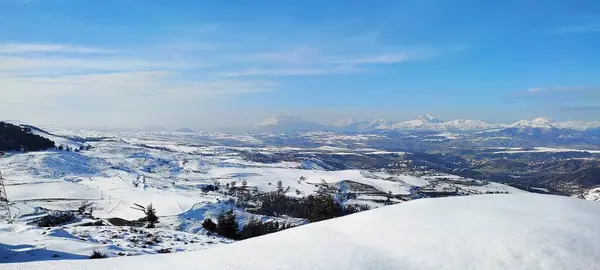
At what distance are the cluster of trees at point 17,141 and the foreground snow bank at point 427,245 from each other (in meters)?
183

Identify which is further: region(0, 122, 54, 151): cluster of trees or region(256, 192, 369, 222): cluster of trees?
region(0, 122, 54, 151): cluster of trees

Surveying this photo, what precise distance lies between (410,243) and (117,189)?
128014 mm

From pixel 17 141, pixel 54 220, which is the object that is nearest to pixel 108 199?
pixel 54 220

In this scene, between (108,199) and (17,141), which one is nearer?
(108,199)

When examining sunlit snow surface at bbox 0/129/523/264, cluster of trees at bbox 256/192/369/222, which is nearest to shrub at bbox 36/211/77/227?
sunlit snow surface at bbox 0/129/523/264

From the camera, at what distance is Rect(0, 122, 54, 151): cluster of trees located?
522 feet

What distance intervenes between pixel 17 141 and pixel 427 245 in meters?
194

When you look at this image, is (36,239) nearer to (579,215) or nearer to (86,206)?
(579,215)

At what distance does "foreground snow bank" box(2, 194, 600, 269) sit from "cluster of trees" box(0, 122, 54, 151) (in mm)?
183295

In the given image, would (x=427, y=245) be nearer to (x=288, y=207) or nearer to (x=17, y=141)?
(x=288, y=207)

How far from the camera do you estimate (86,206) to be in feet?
307

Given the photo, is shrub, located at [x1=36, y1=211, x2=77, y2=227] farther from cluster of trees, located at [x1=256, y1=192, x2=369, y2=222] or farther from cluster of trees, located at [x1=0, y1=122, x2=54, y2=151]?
cluster of trees, located at [x1=0, y1=122, x2=54, y2=151]

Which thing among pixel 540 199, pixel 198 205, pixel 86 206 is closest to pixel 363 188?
pixel 198 205

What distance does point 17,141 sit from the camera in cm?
16312
